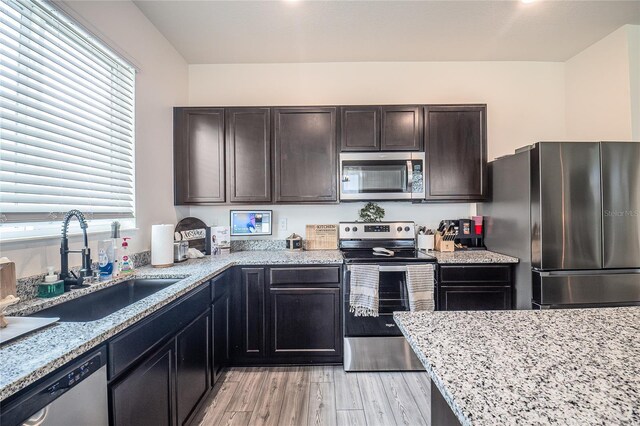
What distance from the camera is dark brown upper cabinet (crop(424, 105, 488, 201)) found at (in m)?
2.68

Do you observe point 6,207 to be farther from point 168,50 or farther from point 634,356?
point 634,356

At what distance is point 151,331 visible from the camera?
130cm

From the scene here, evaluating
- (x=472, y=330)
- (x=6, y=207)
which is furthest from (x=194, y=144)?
(x=472, y=330)

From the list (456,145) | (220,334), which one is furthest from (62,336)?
(456,145)

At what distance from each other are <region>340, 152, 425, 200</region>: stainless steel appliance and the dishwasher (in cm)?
209

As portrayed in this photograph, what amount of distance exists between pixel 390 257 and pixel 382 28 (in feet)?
6.45

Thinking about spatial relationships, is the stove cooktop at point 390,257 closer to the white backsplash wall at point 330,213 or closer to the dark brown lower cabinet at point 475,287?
the dark brown lower cabinet at point 475,287

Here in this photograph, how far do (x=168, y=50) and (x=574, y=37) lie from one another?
3.72 metres

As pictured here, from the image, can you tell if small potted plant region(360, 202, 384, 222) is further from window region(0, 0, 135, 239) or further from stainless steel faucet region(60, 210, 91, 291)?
stainless steel faucet region(60, 210, 91, 291)

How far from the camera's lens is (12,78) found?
129 cm

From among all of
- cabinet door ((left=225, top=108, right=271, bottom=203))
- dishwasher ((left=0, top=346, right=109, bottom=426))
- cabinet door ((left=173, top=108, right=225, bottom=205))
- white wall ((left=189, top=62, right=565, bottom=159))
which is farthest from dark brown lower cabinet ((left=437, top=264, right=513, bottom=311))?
dishwasher ((left=0, top=346, right=109, bottom=426))

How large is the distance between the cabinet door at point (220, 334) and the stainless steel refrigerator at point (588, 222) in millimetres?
2415

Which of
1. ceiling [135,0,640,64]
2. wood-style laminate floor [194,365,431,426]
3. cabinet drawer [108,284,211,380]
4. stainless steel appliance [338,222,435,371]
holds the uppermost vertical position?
ceiling [135,0,640,64]

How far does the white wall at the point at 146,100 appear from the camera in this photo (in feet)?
5.51
